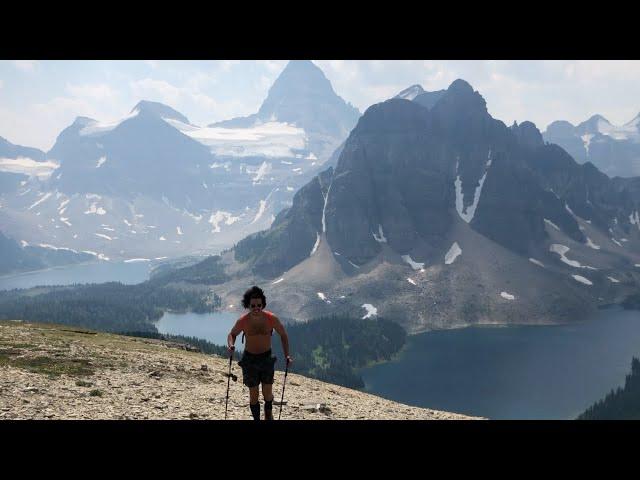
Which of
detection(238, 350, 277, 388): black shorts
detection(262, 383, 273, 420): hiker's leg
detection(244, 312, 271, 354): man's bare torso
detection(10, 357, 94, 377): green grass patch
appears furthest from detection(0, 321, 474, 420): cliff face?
detection(244, 312, 271, 354): man's bare torso

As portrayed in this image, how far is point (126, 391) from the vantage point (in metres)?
22.5

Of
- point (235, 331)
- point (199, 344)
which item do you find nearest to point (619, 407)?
point (199, 344)

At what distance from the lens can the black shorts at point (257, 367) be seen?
46.9 feet

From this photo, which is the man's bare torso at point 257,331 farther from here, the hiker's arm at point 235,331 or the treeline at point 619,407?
the treeline at point 619,407

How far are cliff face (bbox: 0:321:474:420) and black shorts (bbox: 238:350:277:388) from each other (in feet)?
17.1

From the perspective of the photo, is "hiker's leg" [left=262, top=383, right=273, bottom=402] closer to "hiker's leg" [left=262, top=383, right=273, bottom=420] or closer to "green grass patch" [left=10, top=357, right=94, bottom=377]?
"hiker's leg" [left=262, top=383, right=273, bottom=420]

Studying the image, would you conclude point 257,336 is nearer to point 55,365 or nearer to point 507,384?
point 55,365

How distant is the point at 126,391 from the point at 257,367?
11.3 meters

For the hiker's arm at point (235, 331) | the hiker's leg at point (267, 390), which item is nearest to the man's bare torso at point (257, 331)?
the hiker's arm at point (235, 331)

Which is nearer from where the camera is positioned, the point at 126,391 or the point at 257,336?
the point at 257,336

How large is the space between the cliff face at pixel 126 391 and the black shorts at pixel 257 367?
5.21m
